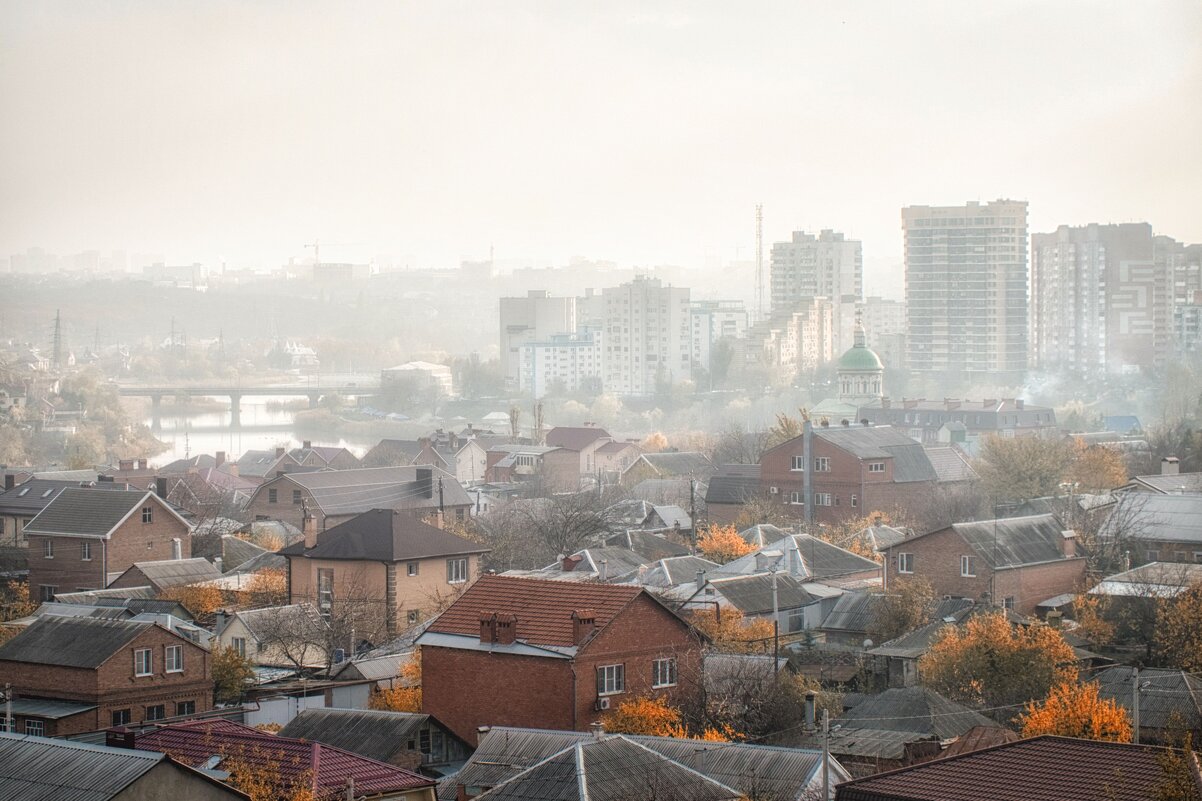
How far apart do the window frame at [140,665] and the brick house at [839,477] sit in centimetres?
2025

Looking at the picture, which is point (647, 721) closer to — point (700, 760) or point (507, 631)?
point (507, 631)

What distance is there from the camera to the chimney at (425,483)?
110ft

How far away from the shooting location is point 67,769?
34.3 feet

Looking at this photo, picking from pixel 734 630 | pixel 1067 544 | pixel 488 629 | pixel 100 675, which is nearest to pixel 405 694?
pixel 488 629

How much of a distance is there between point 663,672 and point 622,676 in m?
0.51

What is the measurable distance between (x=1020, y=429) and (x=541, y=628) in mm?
47562

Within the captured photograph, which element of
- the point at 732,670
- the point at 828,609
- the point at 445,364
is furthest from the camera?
the point at 445,364

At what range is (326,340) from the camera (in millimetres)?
164250

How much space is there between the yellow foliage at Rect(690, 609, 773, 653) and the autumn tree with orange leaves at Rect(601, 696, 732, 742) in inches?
151

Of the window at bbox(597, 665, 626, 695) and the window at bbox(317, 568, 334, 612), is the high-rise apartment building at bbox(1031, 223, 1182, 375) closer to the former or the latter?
the window at bbox(317, 568, 334, 612)

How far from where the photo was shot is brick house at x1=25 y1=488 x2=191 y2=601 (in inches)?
1029

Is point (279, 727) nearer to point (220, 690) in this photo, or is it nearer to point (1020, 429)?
point (220, 690)

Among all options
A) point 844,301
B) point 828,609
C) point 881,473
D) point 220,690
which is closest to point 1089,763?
point 220,690

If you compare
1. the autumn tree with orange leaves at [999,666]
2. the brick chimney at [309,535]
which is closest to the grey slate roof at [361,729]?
the autumn tree with orange leaves at [999,666]
